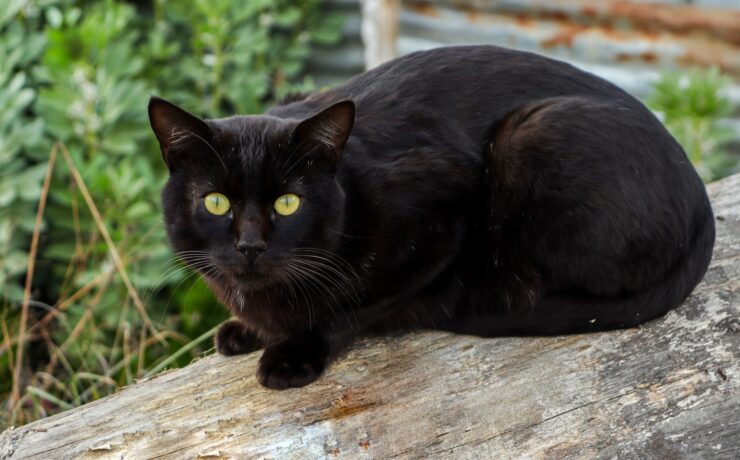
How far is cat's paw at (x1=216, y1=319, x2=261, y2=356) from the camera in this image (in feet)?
7.90

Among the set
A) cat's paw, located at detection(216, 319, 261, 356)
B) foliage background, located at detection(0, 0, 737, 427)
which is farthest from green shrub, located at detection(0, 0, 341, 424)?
cat's paw, located at detection(216, 319, 261, 356)

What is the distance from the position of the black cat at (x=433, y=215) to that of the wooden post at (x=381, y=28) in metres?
2.44

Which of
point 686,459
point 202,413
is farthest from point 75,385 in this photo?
point 686,459

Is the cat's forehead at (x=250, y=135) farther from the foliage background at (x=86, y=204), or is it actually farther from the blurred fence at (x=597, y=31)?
the blurred fence at (x=597, y=31)

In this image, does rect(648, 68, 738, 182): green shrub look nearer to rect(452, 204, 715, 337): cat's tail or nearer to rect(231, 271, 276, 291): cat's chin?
rect(452, 204, 715, 337): cat's tail

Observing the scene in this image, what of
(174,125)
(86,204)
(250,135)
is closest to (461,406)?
(250,135)

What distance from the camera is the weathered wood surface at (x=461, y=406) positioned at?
78.5 inches

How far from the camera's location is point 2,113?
11.5 ft

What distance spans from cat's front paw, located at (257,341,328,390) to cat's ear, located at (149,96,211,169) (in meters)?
0.56

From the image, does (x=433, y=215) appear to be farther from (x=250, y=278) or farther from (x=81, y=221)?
(x=81, y=221)

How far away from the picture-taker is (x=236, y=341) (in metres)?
2.42

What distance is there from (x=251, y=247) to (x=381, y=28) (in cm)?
302

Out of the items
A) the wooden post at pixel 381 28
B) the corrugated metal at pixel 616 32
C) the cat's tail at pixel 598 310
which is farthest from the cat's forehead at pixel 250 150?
the wooden post at pixel 381 28

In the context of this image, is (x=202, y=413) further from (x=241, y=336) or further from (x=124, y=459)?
(x=241, y=336)
